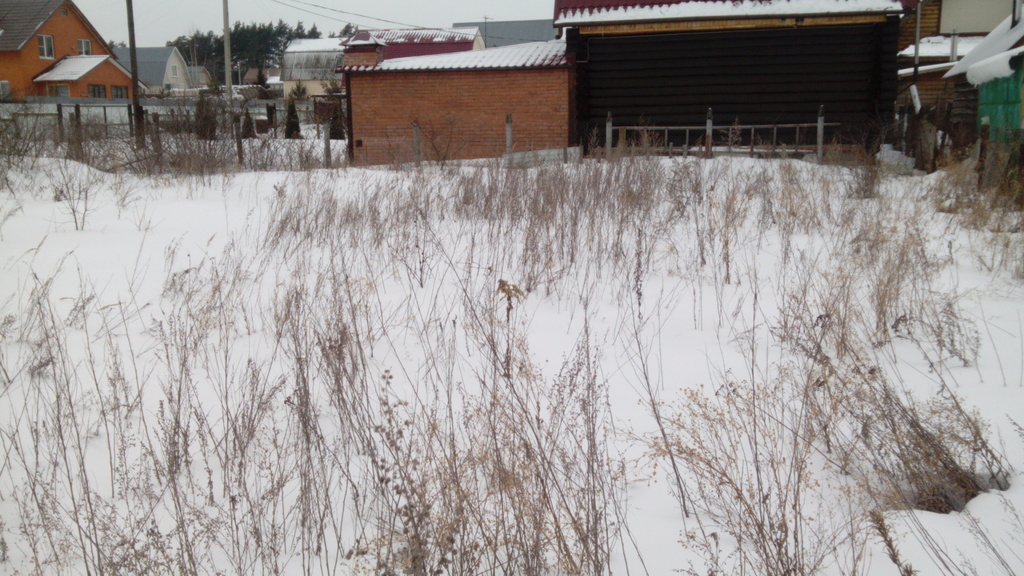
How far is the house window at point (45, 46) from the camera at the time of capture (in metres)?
37.0

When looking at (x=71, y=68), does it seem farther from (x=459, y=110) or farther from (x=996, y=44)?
(x=996, y=44)

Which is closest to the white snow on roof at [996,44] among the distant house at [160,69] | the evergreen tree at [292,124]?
the evergreen tree at [292,124]

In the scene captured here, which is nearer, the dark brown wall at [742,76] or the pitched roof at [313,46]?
the dark brown wall at [742,76]

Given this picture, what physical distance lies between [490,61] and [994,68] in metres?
9.18

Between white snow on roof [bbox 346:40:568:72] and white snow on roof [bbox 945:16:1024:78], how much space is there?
7.13 meters

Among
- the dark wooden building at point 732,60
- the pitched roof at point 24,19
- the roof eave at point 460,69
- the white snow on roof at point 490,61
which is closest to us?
the dark wooden building at point 732,60

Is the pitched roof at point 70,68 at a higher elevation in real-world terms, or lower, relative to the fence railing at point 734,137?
higher

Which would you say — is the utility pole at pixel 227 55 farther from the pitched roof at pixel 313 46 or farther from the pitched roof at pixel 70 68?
the pitched roof at pixel 313 46

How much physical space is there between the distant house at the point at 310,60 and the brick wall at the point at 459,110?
40.7 meters

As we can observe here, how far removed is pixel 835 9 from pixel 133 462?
45.4 ft

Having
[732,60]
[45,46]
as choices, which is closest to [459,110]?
[732,60]

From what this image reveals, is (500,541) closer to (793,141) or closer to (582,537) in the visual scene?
(582,537)

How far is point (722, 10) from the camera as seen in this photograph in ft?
44.7

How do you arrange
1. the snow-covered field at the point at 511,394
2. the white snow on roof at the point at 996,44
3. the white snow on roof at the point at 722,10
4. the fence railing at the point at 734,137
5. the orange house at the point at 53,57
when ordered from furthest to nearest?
the orange house at the point at 53,57 → the fence railing at the point at 734,137 → the white snow on roof at the point at 722,10 → the white snow on roof at the point at 996,44 → the snow-covered field at the point at 511,394
